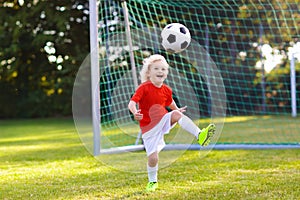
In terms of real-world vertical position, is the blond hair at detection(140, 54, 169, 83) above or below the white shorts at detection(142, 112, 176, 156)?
above

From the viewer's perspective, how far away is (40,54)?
20.2m

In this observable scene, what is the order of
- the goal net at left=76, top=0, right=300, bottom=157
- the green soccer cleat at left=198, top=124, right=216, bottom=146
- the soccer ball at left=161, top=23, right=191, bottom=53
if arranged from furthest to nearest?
1. the goal net at left=76, top=0, right=300, bottom=157
2. the soccer ball at left=161, top=23, right=191, bottom=53
3. the green soccer cleat at left=198, top=124, right=216, bottom=146

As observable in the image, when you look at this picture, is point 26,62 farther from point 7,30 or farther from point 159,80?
point 159,80

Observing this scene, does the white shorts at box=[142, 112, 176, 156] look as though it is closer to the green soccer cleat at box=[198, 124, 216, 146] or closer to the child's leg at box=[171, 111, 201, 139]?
the child's leg at box=[171, 111, 201, 139]

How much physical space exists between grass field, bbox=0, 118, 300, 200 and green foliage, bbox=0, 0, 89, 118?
41.0 ft

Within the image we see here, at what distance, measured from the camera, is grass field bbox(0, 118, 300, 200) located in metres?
4.01

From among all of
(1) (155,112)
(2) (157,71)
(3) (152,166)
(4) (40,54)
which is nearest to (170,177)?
(3) (152,166)

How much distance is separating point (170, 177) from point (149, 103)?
952 millimetres

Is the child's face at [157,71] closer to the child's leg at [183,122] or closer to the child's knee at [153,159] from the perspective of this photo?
the child's leg at [183,122]

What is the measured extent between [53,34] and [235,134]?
11.9 meters

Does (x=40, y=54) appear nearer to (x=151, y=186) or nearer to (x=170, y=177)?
(x=170, y=177)

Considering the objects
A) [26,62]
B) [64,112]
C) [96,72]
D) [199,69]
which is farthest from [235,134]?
[26,62]

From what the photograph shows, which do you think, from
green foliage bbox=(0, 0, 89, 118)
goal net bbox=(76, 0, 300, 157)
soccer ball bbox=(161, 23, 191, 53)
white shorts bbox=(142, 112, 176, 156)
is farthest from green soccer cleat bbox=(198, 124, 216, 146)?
green foliage bbox=(0, 0, 89, 118)

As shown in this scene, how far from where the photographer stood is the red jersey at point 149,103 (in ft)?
13.5
